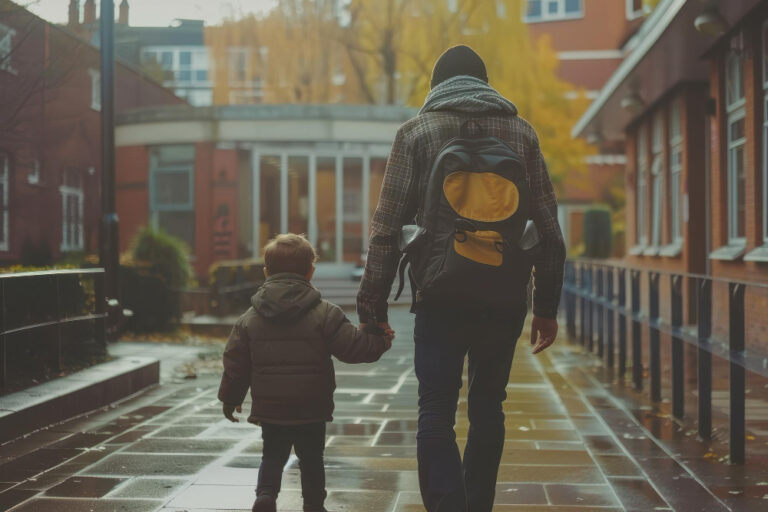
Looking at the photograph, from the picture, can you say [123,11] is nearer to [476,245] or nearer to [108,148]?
[108,148]

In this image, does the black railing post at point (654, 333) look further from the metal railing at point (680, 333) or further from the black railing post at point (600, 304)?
the black railing post at point (600, 304)

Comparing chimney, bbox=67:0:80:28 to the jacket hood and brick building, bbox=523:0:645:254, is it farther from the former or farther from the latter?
brick building, bbox=523:0:645:254

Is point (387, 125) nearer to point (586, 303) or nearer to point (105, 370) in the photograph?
point (586, 303)

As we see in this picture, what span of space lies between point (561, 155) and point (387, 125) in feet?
55.0

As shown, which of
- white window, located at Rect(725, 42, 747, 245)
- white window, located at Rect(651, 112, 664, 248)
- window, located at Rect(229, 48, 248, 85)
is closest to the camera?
white window, located at Rect(725, 42, 747, 245)

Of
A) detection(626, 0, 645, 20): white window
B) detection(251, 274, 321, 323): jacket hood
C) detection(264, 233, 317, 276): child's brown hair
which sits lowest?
detection(251, 274, 321, 323): jacket hood

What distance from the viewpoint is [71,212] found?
9.93 metres

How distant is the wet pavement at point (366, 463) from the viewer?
4.48 metres

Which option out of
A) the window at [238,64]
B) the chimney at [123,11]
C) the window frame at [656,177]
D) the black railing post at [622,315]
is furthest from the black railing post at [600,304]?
the window at [238,64]

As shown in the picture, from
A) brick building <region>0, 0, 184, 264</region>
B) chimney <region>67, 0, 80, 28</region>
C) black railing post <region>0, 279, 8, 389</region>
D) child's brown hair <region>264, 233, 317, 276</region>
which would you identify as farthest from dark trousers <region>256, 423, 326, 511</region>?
chimney <region>67, 0, 80, 28</region>

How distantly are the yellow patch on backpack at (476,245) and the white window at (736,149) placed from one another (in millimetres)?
9916

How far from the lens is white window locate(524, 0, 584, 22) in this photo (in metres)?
47.6

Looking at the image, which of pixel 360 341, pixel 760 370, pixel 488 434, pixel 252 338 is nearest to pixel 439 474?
pixel 488 434

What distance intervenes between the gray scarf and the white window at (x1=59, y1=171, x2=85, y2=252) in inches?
240
